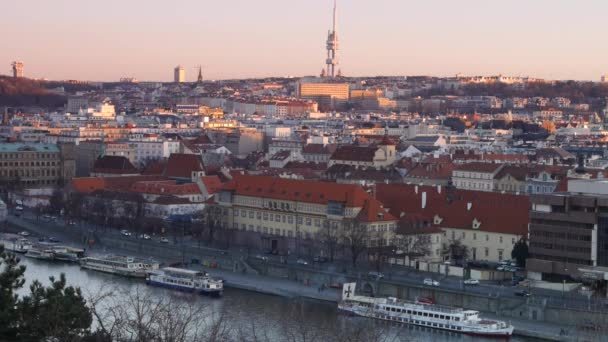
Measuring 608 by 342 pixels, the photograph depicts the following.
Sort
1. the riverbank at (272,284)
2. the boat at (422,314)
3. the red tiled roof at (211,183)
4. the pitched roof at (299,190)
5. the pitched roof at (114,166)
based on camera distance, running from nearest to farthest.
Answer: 1. the riverbank at (272,284)
2. the boat at (422,314)
3. the pitched roof at (299,190)
4. the red tiled roof at (211,183)
5. the pitched roof at (114,166)

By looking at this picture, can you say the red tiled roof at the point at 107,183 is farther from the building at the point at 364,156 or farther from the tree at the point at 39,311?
the tree at the point at 39,311

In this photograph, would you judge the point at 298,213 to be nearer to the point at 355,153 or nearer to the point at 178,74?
the point at 355,153

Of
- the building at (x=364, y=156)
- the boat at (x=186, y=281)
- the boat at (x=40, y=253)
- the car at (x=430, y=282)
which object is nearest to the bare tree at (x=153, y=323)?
the boat at (x=186, y=281)

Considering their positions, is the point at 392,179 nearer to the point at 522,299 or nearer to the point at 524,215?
the point at 524,215

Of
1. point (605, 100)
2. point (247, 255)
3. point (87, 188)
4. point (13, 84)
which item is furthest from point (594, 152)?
point (13, 84)

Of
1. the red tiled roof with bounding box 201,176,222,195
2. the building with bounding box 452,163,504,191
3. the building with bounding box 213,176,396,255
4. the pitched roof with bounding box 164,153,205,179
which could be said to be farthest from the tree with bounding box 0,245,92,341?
the building with bounding box 452,163,504,191

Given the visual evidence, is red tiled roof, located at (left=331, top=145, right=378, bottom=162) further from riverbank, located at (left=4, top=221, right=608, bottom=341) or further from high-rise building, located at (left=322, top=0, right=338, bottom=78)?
high-rise building, located at (left=322, top=0, right=338, bottom=78)

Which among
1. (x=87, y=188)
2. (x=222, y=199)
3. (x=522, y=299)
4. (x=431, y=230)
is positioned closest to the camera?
(x=522, y=299)
